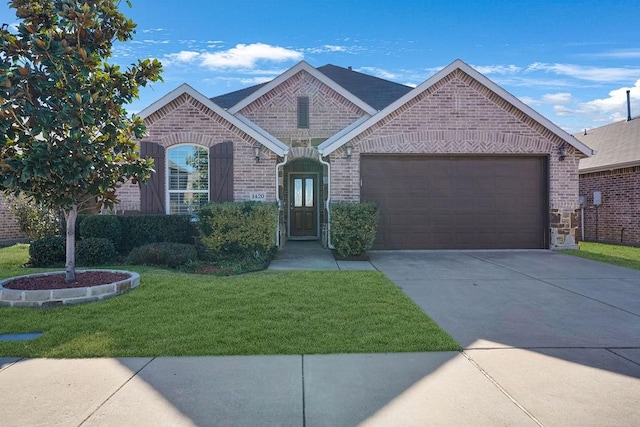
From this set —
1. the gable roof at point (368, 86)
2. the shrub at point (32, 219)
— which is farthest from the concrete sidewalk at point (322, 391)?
the gable roof at point (368, 86)

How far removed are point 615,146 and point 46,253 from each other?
62.6 feet

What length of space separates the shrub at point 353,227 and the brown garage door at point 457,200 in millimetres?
1786

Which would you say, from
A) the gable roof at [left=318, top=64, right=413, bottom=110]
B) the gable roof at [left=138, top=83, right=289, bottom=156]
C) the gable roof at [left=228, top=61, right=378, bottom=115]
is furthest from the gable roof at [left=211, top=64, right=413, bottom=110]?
the gable roof at [left=138, top=83, right=289, bottom=156]

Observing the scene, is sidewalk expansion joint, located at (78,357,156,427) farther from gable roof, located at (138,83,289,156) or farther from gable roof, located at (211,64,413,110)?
gable roof, located at (211,64,413,110)

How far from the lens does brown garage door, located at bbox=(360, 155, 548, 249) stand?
11.6 metres

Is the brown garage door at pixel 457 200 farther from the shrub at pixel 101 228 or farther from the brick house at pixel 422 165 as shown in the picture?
the shrub at pixel 101 228

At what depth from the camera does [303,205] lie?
14.4m

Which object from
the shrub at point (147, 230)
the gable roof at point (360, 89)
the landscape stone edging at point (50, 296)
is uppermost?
the gable roof at point (360, 89)

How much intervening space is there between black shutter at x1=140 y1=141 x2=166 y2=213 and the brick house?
27 millimetres

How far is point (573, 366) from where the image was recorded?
3.74 meters

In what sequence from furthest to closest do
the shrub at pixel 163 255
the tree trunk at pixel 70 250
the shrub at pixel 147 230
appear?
the shrub at pixel 147 230 → the shrub at pixel 163 255 → the tree trunk at pixel 70 250

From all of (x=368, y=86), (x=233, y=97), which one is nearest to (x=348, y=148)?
(x=233, y=97)

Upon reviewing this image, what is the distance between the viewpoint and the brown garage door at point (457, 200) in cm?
1165

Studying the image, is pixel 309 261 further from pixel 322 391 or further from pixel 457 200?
pixel 322 391
